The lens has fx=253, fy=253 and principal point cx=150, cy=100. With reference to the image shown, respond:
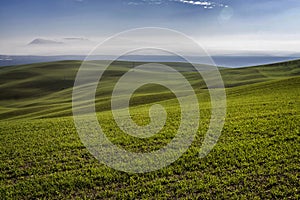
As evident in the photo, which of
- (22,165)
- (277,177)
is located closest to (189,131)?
(277,177)

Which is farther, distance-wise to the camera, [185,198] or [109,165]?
[109,165]

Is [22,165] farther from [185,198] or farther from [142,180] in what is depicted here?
[185,198]

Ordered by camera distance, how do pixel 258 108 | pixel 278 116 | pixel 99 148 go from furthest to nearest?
pixel 258 108
pixel 278 116
pixel 99 148

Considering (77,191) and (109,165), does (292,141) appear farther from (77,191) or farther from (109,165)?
(77,191)

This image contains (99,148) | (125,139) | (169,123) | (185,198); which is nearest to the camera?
(185,198)

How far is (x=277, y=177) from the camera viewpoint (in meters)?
11.6

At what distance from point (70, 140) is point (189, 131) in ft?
29.5

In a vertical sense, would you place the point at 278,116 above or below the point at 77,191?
above

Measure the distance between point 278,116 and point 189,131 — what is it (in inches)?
314

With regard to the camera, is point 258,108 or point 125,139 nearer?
point 125,139

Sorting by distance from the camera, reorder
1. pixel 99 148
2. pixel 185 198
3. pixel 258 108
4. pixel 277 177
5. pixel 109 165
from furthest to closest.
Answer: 1. pixel 258 108
2. pixel 99 148
3. pixel 109 165
4. pixel 277 177
5. pixel 185 198

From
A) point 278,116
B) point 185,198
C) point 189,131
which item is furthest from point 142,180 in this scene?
point 278,116

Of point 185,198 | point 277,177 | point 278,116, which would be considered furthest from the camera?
point 278,116

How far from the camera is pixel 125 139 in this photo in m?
18.2
